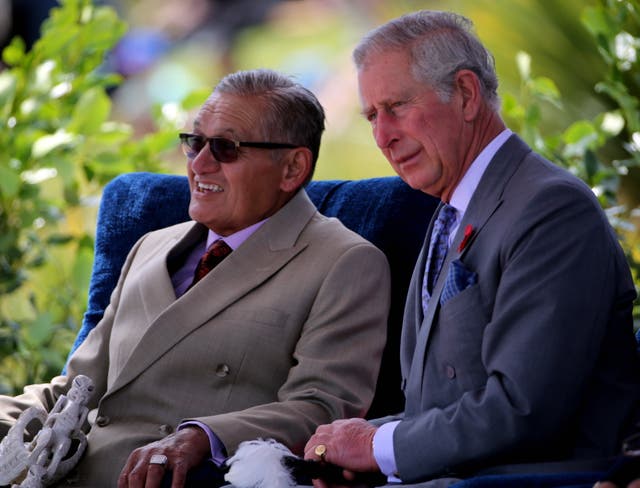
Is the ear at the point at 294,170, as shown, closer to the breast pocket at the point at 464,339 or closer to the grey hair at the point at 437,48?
the grey hair at the point at 437,48

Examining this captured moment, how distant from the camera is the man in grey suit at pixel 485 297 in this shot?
175 centimetres

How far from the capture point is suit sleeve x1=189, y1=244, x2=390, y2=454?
230cm

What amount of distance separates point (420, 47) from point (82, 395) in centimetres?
109

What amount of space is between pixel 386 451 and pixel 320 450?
156 mm

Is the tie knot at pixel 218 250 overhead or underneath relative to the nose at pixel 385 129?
underneath

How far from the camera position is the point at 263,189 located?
275 centimetres

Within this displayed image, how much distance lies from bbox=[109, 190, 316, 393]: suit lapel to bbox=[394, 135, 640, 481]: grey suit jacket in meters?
0.73

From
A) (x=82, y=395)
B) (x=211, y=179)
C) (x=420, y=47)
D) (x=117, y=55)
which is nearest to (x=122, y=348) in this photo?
(x=82, y=395)

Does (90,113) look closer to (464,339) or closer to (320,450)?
(320,450)

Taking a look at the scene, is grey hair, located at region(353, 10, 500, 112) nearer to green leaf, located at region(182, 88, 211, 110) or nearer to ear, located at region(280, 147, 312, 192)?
ear, located at region(280, 147, 312, 192)

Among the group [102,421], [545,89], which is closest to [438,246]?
[102,421]

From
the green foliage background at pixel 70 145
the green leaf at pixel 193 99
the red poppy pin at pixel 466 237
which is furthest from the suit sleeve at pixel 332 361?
the green leaf at pixel 193 99

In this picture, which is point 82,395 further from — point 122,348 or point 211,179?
point 211,179

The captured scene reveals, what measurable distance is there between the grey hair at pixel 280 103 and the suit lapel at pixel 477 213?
846 millimetres
